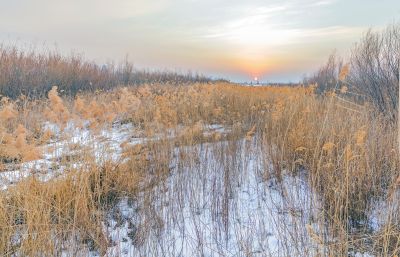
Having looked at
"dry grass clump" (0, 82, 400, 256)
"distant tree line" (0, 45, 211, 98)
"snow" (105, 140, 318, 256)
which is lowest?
"snow" (105, 140, 318, 256)

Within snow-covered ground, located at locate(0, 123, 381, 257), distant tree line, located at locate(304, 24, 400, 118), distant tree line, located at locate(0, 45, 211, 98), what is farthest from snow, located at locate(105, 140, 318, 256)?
distant tree line, located at locate(0, 45, 211, 98)

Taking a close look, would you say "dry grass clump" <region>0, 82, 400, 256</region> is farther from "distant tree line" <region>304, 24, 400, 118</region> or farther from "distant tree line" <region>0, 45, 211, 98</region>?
"distant tree line" <region>0, 45, 211, 98</region>

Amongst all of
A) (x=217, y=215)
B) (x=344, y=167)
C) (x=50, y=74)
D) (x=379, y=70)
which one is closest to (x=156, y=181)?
(x=217, y=215)

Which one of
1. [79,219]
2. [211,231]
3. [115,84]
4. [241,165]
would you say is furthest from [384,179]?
[115,84]

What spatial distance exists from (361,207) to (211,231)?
128 cm

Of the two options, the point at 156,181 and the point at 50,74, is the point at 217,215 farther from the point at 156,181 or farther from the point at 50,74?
the point at 50,74

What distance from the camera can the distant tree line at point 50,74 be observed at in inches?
412

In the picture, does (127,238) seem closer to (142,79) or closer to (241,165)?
(241,165)

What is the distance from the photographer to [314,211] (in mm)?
2887

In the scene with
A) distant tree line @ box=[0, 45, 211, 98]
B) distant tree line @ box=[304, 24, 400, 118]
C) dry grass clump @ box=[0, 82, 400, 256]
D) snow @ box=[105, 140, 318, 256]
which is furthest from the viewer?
distant tree line @ box=[0, 45, 211, 98]

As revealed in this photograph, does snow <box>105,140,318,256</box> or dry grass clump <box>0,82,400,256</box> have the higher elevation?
dry grass clump <box>0,82,400,256</box>

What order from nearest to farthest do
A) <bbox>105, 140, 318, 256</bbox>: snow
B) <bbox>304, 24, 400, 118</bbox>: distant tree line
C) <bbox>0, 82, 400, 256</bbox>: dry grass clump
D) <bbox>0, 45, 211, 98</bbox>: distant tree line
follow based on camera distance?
<bbox>0, 82, 400, 256</bbox>: dry grass clump, <bbox>105, 140, 318, 256</bbox>: snow, <bbox>304, 24, 400, 118</bbox>: distant tree line, <bbox>0, 45, 211, 98</bbox>: distant tree line

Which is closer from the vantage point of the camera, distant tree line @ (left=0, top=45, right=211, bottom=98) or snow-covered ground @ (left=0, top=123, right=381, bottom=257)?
snow-covered ground @ (left=0, top=123, right=381, bottom=257)

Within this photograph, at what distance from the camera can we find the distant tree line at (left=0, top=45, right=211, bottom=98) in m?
10.5
